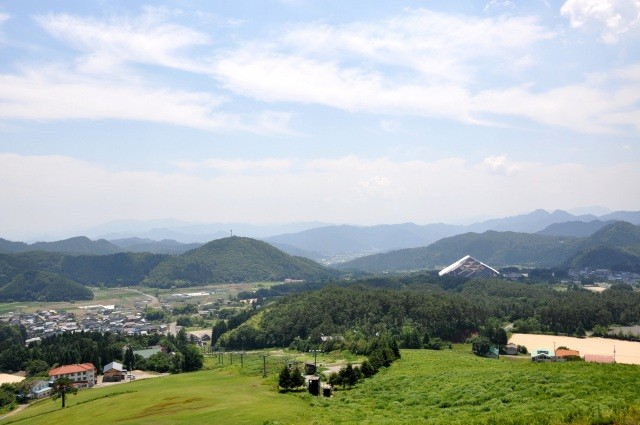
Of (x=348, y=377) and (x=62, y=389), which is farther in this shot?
(x=62, y=389)

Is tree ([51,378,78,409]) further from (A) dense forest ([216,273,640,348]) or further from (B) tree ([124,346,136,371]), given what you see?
(A) dense forest ([216,273,640,348])

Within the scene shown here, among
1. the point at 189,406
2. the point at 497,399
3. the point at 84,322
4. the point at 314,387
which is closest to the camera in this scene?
the point at 497,399

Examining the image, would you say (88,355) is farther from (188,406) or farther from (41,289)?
(41,289)

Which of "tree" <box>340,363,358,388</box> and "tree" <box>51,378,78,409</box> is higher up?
"tree" <box>340,363,358,388</box>

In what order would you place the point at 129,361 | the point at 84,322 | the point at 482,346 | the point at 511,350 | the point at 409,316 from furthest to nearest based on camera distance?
the point at 84,322
the point at 409,316
the point at 129,361
the point at 482,346
the point at 511,350

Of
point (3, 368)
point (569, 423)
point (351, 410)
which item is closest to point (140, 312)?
point (3, 368)

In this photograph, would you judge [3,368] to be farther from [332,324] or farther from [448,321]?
[448,321]

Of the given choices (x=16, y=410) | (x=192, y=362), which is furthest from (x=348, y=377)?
(x=16, y=410)

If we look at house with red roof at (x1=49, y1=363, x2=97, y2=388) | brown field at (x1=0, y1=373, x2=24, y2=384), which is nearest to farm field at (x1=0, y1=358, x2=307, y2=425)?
house with red roof at (x1=49, y1=363, x2=97, y2=388)
